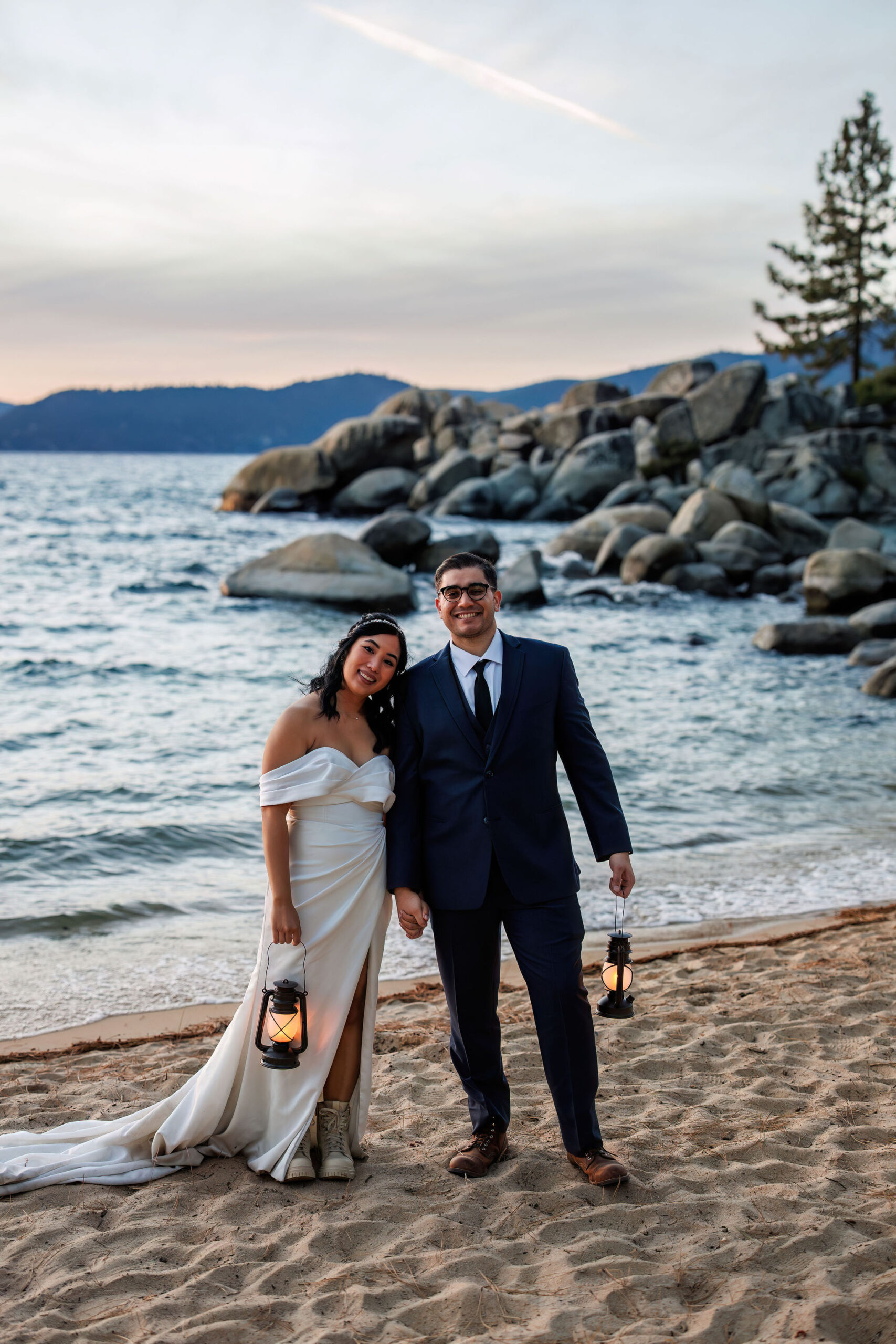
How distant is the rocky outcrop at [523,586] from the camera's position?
71.9 feet

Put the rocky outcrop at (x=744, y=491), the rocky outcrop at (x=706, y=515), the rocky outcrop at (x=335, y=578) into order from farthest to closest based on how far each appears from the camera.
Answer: the rocky outcrop at (x=744, y=491), the rocky outcrop at (x=706, y=515), the rocky outcrop at (x=335, y=578)

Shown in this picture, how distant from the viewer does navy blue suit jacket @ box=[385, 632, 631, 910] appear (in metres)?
3.57

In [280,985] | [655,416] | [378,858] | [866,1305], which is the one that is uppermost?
[655,416]

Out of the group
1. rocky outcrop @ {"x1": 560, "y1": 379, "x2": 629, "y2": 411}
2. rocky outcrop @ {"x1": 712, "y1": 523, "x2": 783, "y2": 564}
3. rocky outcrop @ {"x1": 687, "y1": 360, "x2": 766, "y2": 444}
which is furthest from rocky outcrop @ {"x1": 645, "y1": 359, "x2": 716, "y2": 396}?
rocky outcrop @ {"x1": 712, "y1": 523, "x2": 783, "y2": 564}

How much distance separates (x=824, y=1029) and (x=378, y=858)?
8.32 feet

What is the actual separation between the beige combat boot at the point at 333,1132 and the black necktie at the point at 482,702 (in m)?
1.38

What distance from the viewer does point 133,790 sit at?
988 cm

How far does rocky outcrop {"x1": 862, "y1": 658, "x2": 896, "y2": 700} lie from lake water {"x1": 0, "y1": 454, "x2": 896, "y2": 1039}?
0.28m

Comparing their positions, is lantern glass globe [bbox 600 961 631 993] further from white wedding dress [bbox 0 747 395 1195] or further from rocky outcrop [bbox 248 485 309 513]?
rocky outcrop [bbox 248 485 309 513]

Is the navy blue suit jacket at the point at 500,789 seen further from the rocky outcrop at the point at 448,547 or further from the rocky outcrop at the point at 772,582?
the rocky outcrop at the point at 448,547

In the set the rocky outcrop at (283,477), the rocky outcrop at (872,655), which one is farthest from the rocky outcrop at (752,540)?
the rocky outcrop at (283,477)

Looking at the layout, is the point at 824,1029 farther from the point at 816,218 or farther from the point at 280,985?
the point at 816,218

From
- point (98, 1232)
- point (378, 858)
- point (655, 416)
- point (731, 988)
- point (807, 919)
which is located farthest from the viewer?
point (655, 416)

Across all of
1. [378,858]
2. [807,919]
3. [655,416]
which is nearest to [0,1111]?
[378,858]
